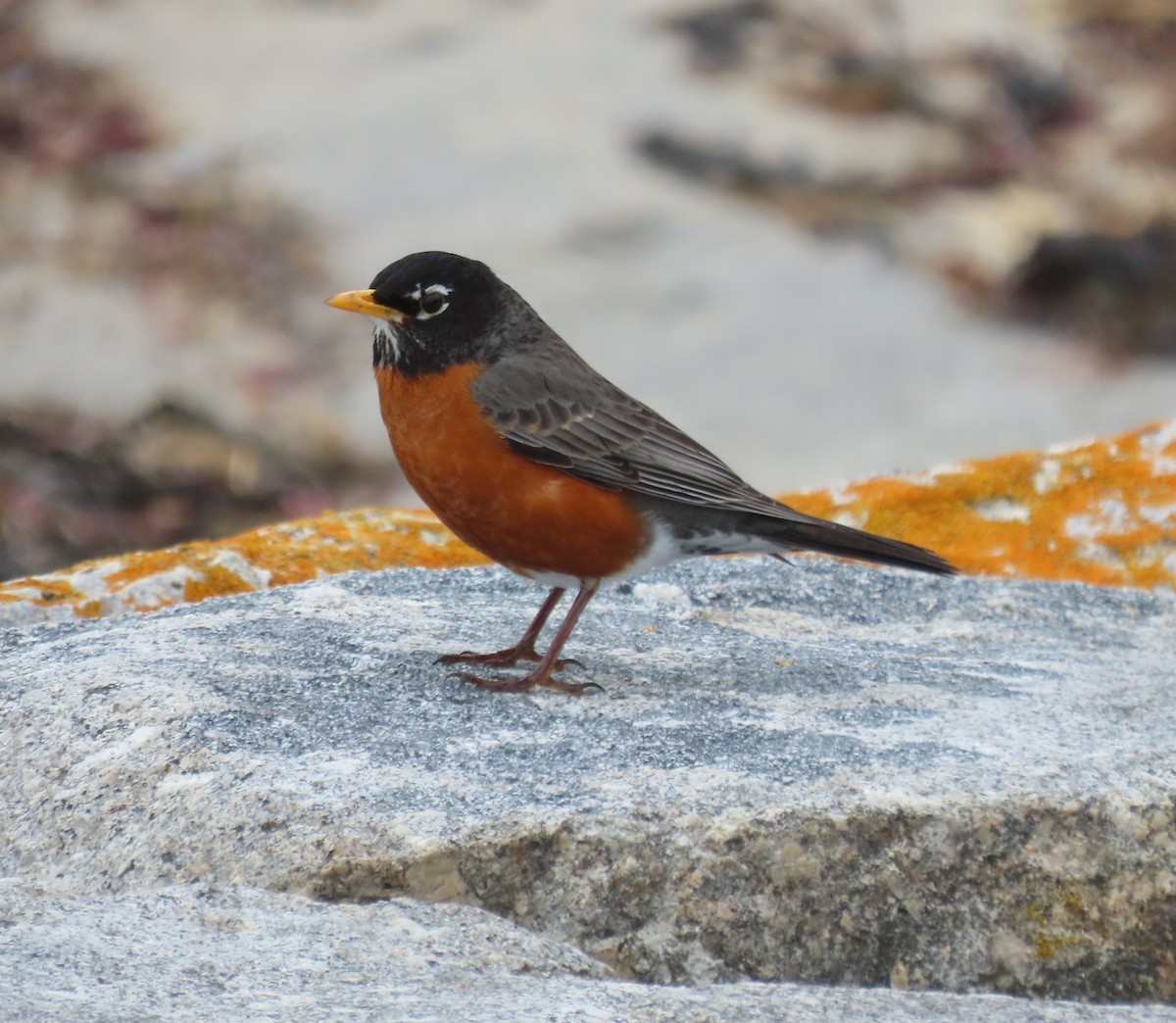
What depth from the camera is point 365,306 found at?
5.39 m

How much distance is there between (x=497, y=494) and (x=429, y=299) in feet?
2.44

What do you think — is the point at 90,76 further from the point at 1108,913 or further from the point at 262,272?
the point at 1108,913

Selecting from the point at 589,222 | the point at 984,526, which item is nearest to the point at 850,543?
the point at 984,526

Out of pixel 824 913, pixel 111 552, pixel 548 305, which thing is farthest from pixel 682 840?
pixel 548 305

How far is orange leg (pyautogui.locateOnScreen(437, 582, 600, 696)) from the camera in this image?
15.9 feet

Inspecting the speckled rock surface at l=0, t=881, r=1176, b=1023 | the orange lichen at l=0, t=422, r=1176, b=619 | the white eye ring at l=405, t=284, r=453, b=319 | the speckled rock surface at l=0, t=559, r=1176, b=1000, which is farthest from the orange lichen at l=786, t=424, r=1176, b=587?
the speckled rock surface at l=0, t=881, r=1176, b=1023

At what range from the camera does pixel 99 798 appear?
153 inches

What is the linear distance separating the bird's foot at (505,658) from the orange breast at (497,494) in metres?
0.25

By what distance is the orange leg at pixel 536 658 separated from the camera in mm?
4848

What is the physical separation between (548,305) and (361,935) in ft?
25.2

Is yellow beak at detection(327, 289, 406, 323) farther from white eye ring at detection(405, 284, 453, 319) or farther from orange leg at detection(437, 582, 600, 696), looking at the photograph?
orange leg at detection(437, 582, 600, 696)

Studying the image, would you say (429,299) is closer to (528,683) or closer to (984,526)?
(528,683)

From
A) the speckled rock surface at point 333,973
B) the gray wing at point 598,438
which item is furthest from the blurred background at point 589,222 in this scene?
the speckled rock surface at point 333,973

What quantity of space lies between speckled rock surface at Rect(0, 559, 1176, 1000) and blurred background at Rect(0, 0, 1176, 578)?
14.9 feet
